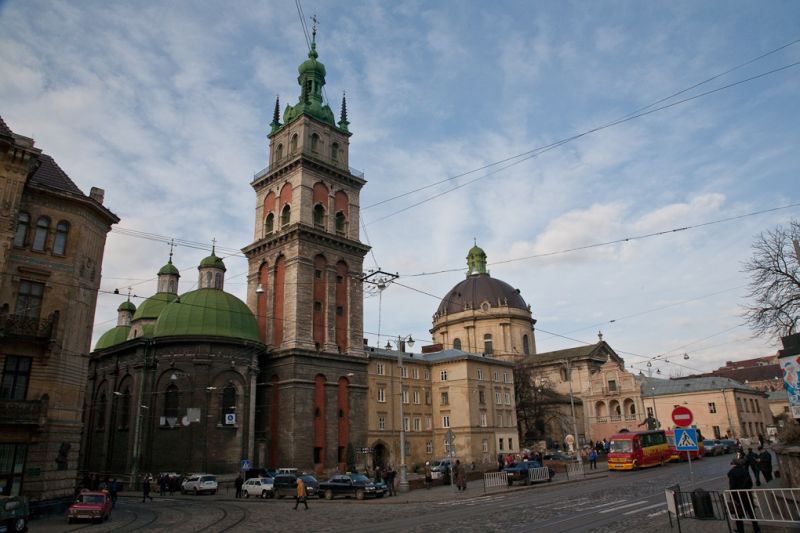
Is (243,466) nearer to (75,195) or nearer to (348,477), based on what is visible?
(348,477)

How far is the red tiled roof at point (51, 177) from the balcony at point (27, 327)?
6347 millimetres

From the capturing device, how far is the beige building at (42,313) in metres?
23.5

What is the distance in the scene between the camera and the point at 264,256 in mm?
53250

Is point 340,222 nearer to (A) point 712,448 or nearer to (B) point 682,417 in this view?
(A) point 712,448

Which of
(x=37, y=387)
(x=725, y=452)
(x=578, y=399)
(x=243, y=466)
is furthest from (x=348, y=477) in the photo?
(x=578, y=399)

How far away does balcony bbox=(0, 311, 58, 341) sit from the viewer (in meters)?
23.7

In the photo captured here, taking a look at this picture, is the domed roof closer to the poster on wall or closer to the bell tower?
the bell tower

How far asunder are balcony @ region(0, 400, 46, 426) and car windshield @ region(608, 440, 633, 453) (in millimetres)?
35697

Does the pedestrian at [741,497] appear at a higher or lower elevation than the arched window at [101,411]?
lower

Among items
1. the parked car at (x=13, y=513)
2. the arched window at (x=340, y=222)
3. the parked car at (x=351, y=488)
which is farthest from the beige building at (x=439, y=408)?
the parked car at (x=13, y=513)

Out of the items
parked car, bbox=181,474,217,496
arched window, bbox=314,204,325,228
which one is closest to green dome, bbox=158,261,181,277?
arched window, bbox=314,204,325,228

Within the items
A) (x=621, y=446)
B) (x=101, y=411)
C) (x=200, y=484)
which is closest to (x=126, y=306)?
(x=101, y=411)

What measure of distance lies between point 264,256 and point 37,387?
29439 millimetres

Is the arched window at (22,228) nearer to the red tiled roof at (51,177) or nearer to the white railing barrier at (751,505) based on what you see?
the red tiled roof at (51,177)
